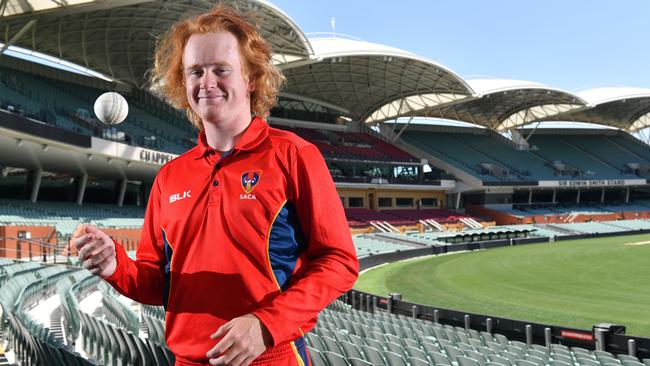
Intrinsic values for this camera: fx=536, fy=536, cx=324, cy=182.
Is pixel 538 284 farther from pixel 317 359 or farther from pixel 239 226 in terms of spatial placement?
pixel 239 226

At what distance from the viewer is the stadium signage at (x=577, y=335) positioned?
1047 centimetres

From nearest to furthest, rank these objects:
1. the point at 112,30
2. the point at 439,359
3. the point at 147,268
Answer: the point at 147,268
the point at 439,359
the point at 112,30

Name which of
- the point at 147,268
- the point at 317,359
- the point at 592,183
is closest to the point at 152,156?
the point at 317,359

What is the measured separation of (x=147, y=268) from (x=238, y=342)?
32.8 inches

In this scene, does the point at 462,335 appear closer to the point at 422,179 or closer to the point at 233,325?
the point at 233,325

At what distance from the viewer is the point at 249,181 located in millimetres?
1989

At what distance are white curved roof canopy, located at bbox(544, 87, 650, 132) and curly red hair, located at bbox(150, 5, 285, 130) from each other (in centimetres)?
7071

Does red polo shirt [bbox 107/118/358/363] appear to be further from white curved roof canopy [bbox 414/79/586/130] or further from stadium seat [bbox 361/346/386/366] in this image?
white curved roof canopy [bbox 414/79/586/130]

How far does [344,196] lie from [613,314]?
145 feet

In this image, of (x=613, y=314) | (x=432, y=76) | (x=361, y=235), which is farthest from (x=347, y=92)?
(x=613, y=314)

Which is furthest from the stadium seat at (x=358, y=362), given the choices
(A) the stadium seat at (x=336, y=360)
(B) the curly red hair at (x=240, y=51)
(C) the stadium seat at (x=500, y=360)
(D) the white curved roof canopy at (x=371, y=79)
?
(D) the white curved roof canopy at (x=371, y=79)

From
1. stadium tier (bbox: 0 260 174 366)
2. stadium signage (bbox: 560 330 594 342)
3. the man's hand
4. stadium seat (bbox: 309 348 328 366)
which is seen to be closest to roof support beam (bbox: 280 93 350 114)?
stadium tier (bbox: 0 260 174 366)

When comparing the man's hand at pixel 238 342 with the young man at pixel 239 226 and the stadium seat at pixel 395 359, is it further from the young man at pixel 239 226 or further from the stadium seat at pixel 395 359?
the stadium seat at pixel 395 359

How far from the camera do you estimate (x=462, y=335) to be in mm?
10492
